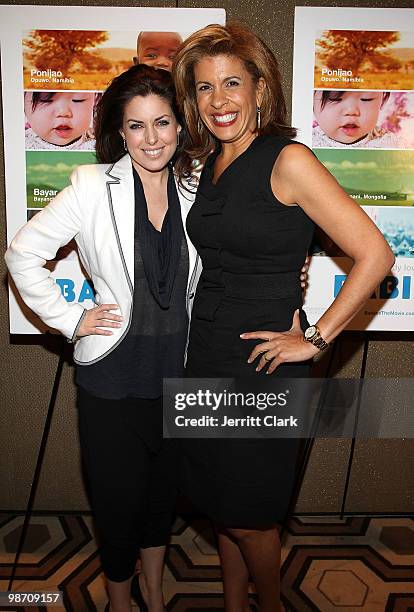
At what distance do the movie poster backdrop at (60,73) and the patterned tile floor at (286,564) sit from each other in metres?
1.04

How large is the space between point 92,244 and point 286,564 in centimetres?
148

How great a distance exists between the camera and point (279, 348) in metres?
1.80

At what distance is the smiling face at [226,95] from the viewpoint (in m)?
1.78

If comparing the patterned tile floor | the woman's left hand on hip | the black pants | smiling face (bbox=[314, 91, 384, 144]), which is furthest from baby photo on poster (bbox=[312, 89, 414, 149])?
the patterned tile floor

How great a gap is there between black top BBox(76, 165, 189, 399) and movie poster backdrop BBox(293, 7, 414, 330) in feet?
2.35

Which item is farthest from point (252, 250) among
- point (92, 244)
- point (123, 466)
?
point (123, 466)

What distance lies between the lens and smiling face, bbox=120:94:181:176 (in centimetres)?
185

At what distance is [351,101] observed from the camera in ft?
7.88

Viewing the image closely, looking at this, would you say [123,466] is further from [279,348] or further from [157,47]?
[157,47]

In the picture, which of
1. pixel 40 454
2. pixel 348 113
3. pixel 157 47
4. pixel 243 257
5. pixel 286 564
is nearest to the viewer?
pixel 243 257

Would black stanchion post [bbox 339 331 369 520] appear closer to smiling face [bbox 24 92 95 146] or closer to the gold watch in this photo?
the gold watch

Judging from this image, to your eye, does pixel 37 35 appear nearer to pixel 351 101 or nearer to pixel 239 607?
pixel 351 101

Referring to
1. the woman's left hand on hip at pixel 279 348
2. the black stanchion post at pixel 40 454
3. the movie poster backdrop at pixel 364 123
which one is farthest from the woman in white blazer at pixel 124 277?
the black stanchion post at pixel 40 454

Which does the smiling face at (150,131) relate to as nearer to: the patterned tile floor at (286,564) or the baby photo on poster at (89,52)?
the baby photo on poster at (89,52)
